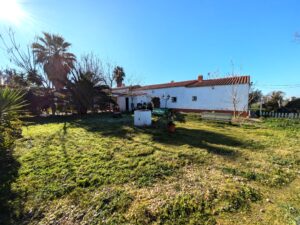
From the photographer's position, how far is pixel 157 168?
14.5 feet

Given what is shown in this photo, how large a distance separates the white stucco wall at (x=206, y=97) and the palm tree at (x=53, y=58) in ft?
26.5

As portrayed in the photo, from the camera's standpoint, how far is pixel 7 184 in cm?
368

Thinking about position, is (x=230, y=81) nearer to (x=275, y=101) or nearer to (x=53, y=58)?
(x=275, y=101)

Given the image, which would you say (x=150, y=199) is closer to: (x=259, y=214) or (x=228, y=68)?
(x=259, y=214)

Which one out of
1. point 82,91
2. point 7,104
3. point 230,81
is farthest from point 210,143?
point 82,91

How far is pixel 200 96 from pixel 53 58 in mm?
16734

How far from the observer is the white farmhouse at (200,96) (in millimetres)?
16156

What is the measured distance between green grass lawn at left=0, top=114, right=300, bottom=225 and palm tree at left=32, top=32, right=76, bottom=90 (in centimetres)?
1389

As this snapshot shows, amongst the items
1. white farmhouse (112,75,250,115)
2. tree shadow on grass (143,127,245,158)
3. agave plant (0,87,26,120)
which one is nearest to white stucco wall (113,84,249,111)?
white farmhouse (112,75,250,115)

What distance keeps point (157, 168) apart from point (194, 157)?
4.82 ft

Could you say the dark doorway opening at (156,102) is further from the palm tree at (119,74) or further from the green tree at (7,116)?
the green tree at (7,116)

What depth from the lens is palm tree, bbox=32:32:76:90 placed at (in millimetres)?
17562

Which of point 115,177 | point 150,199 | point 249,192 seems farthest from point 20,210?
point 249,192

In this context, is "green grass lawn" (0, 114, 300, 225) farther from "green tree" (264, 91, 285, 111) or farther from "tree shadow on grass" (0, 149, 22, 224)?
"green tree" (264, 91, 285, 111)
